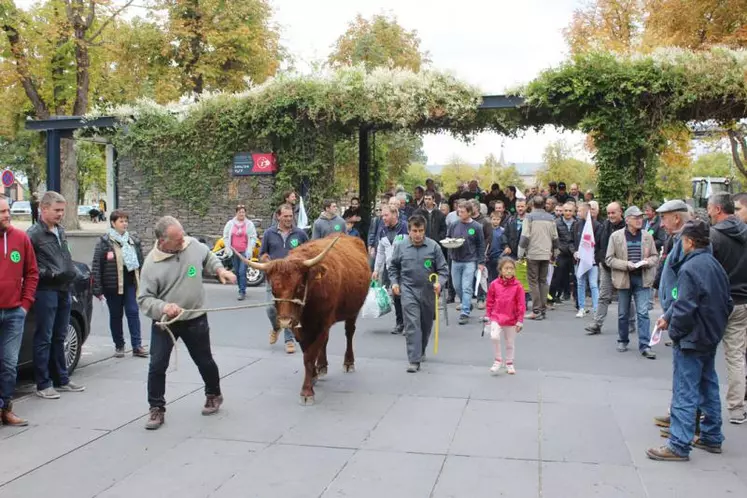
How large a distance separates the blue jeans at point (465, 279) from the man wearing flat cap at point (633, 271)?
2.73 m

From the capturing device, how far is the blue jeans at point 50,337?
23.4 ft

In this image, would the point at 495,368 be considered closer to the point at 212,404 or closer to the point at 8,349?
the point at 212,404

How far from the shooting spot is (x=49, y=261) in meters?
7.16

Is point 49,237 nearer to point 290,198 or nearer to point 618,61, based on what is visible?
point 290,198

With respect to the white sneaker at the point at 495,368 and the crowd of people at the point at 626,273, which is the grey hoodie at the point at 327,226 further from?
the white sneaker at the point at 495,368

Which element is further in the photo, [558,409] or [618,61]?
[618,61]

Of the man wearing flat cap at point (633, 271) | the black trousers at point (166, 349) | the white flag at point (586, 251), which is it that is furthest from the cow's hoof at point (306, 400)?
the white flag at point (586, 251)

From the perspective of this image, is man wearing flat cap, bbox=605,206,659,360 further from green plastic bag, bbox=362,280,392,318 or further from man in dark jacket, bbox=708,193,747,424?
green plastic bag, bbox=362,280,392,318

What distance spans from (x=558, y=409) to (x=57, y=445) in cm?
455

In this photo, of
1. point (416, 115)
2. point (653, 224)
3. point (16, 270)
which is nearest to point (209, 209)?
point (416, 115)

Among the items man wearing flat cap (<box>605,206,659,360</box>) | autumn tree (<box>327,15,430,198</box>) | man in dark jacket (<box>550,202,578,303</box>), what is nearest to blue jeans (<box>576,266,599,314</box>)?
man in dark jacket (<box>550,202,578,303</box>)

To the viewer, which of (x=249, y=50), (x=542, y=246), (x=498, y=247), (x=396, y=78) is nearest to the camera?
(x=542, y=246)

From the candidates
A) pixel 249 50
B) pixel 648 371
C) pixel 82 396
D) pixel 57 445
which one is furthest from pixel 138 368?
pixel 249 50

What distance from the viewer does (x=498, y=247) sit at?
1325 cm
